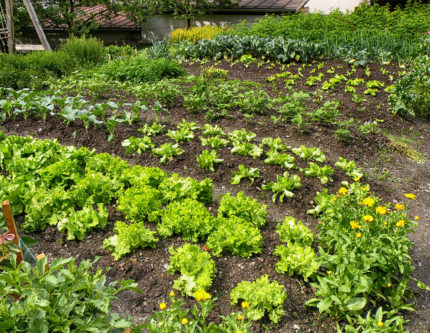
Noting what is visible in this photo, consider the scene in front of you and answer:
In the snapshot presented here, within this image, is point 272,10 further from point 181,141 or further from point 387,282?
point 387,282

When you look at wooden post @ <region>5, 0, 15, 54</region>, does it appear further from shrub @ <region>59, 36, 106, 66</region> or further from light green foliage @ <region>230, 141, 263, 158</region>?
light green foliage @ <region>230, 141, 263, 158</region>

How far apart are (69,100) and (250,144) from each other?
3039 mm

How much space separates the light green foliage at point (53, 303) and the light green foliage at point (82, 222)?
104 cm

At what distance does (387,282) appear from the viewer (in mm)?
2889

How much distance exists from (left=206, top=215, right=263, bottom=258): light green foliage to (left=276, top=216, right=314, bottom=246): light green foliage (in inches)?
8.9

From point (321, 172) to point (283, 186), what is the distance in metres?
0.59

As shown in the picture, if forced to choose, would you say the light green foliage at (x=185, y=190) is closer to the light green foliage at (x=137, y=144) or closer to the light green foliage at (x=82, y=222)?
the light green foliage at (x=82, y=222)

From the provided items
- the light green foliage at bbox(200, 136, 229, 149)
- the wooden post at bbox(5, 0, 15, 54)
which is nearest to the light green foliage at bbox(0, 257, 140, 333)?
the light green foliage at bbox(200, 136, 229, 149)

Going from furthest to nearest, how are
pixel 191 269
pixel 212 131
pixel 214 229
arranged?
→ pixel 212 131 < pixel 214 229 < pixel 191 269

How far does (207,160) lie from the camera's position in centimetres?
453

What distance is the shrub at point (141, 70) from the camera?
772 cm

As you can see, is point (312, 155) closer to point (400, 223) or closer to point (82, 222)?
point (400, 223)

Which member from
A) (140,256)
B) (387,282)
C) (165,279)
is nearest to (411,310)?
(387,282)

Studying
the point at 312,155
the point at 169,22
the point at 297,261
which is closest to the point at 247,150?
the point at 312,155
